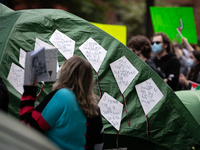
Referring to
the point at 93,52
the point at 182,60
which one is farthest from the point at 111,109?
the point at 182,60

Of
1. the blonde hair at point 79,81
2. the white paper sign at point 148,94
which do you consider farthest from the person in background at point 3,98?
the white paper sign at point 148,94

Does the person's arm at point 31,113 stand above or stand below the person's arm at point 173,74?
above

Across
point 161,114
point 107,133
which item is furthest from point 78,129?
point 161,114

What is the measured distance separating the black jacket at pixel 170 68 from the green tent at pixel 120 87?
5.43 ft

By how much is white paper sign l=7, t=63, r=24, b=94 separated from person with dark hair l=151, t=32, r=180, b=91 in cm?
297

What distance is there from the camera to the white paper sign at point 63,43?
12.1 feet

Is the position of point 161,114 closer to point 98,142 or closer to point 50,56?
point 98,142

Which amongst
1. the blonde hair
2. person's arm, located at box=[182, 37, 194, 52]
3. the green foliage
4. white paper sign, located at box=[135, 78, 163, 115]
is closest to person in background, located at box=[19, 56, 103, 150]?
the blonde hair

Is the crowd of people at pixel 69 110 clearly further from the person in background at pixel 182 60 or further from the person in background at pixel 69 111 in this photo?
the person in background at pixel 182 60

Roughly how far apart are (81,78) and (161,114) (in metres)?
1.63

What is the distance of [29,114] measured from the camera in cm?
252

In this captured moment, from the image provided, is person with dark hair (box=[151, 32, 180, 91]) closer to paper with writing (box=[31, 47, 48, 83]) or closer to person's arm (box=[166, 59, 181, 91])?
person's arm (box=[166, 59, 181, 91])

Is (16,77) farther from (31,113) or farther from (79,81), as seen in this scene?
(79,81)

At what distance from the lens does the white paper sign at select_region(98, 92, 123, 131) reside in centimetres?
359
